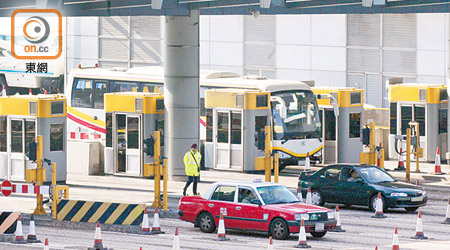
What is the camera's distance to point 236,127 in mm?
36094

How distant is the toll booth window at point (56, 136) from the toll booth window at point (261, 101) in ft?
21.3

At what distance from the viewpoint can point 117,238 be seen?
24531mm

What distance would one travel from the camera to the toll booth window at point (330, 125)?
38.5m

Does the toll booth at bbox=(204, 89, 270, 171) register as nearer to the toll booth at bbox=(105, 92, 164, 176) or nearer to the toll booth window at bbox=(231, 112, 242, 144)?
the toll booth window at bbox=(231, 112, 242, 144)

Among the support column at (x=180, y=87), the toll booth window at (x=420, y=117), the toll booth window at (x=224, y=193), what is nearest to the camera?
the toll booth window at (x=224, y=193)

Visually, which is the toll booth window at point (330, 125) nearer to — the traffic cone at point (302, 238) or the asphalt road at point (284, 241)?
the asphalt road at point (284, 241)

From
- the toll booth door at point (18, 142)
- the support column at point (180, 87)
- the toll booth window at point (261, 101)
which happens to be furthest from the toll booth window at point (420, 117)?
the toll booth door at point (18, 142)

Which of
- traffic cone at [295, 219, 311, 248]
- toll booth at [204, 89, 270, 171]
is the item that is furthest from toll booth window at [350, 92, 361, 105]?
traffic cone at [295, 219, 311, 248]

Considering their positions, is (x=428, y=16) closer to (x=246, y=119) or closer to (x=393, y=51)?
(x=393, y=51)

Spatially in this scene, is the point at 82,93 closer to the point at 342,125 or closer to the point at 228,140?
the point at 228,140

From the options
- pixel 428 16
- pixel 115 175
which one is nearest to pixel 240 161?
pixel 115 175

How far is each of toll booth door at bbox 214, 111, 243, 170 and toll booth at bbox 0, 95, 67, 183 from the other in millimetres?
5550

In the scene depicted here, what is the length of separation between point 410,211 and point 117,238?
27.5ft

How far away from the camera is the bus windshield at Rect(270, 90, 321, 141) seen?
36562 millimetres
